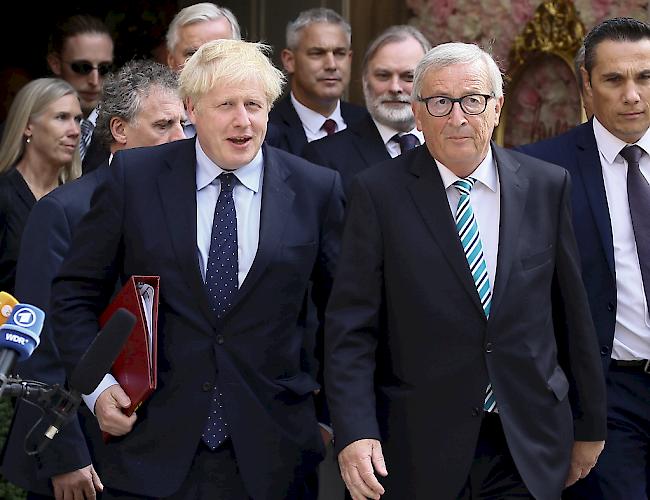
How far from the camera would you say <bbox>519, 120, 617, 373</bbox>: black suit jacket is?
487 centimetres

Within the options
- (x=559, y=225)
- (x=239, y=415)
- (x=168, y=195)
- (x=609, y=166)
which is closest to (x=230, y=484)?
(x=239, y=415)

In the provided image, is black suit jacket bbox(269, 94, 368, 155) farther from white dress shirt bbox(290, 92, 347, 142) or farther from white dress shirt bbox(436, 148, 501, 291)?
white dress shirt bbox(436, 148, 501, 291)

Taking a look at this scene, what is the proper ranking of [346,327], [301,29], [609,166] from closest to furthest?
[346,327] < [609,166] < [301,29]

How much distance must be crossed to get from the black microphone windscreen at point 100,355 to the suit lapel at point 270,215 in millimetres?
1090

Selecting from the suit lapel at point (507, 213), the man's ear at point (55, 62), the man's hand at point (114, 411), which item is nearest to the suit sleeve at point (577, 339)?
the suit lapel at point (507, 213)

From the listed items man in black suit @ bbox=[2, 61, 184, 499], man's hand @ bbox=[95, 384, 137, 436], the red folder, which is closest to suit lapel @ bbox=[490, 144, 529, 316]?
the red folder

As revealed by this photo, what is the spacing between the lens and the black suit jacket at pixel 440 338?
4242 mm

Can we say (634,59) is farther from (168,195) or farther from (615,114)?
(168,195)

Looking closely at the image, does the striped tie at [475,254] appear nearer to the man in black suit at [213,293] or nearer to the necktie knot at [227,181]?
the man in black suit at [213,293]

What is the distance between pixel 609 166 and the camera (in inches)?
200

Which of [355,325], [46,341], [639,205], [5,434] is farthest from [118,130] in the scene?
[5,434]

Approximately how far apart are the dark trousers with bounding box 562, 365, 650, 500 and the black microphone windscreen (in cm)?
225

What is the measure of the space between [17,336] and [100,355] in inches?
7.1

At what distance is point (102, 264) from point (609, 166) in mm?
1825
